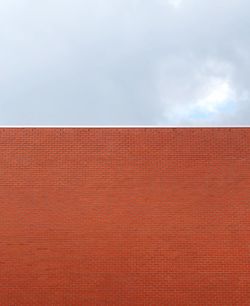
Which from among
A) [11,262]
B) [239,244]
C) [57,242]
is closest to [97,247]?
[57,242]

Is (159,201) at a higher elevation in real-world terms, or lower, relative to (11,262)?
higher

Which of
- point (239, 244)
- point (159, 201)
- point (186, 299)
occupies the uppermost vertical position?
point (159, 201)

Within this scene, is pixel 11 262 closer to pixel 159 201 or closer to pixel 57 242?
pixel 57 242

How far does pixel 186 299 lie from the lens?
1655 cm

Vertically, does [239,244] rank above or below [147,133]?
below

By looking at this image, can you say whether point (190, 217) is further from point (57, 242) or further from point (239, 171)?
point (57, 242)

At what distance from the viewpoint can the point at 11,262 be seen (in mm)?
16656

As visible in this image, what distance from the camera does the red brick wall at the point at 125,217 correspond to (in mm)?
16594

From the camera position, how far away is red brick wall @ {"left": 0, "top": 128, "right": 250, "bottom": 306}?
16.6 m

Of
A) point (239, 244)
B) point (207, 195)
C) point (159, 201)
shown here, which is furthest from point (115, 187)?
point (239, 244)

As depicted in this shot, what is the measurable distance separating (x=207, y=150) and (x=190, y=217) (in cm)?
165

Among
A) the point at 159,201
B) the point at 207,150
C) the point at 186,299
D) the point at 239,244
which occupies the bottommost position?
the point at 186,299

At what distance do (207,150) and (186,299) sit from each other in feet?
11.6

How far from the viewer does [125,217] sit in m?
16.8
